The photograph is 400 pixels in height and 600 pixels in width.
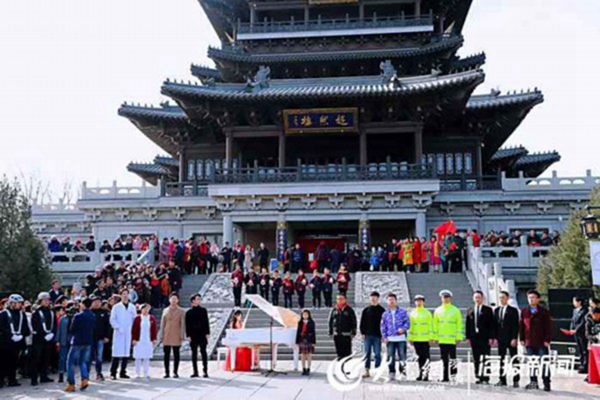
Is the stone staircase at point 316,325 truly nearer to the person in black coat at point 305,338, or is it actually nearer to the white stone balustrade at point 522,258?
the person in black coat at point 305,338

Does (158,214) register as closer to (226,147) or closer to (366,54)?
(226,147)

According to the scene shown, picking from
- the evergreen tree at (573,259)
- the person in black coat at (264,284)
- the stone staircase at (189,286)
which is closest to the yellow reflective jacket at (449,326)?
the evergreen tree at (573,259)

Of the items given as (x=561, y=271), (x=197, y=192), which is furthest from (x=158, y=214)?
(x=561, y=271)

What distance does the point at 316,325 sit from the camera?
1905 cm

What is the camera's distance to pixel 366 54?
32.1m

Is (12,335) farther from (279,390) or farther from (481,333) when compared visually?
(481,333)

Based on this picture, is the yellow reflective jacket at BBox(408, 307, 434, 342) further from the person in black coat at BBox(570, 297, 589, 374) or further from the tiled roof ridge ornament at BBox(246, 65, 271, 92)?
the tiled roof ridge ornament at BBox(246, 65, 271, 92)

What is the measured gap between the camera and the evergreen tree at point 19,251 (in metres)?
18.6

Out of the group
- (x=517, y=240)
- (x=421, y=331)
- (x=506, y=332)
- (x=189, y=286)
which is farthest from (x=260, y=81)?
(x=506, y=332)

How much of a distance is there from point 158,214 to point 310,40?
10.8 meters

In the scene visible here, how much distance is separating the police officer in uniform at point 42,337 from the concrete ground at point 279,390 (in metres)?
0.39

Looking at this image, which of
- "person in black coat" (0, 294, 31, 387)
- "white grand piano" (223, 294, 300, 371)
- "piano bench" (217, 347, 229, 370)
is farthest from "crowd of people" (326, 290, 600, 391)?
"person in black coat" (0, 294, 31, 387)

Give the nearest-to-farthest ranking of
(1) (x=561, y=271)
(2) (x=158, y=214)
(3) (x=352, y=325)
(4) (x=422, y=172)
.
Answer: (3) (x=352, y=325)
(1) (x=561, y=271)
(4) (x=422, y=172)
(2) (x=158, y=214)

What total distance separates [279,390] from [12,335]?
201 inches
